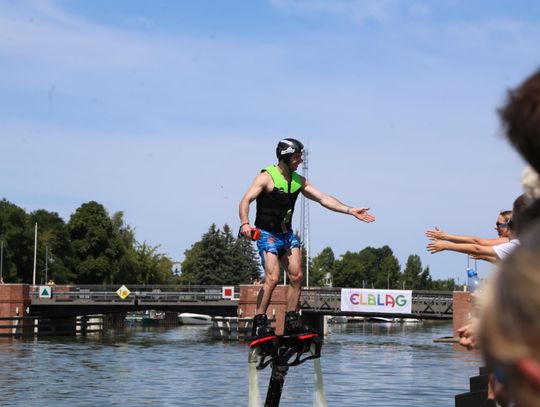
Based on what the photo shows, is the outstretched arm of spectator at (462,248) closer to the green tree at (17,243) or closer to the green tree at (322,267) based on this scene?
the green tree at (17,243)

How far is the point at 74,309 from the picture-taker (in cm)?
7281

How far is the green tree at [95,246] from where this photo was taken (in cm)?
10869

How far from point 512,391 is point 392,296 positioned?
65.4 meters

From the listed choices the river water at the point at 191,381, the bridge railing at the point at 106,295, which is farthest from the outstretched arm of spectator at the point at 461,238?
the bridge railing at the point at 106,295

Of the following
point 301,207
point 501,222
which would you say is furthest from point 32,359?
point 301,207

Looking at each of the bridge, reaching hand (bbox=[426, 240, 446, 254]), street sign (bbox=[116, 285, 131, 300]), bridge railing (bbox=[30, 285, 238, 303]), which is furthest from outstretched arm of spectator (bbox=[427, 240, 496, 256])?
street sign (bbox=[116, 285, 131, 300])

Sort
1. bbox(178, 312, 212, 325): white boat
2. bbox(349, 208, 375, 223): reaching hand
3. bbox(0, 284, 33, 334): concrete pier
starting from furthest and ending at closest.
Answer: bbox(178, 312, 212, 325): white boat → bbox(0, 284, 33, 334): concrete pier → bbox(349, 208, 375, 223): reaching hand

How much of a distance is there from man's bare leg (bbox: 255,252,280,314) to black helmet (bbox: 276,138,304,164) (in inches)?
38.0

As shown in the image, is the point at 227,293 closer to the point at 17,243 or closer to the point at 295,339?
the point at 17,243

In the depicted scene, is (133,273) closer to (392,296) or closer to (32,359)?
(392,296)

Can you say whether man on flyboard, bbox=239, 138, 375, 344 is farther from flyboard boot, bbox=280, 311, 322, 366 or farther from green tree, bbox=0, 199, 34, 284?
green tree, bbox=0, 199, 34, 284

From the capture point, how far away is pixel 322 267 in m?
194

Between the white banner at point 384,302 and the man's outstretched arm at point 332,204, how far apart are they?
2205 inches

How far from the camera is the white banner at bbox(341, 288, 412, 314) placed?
217 ft
